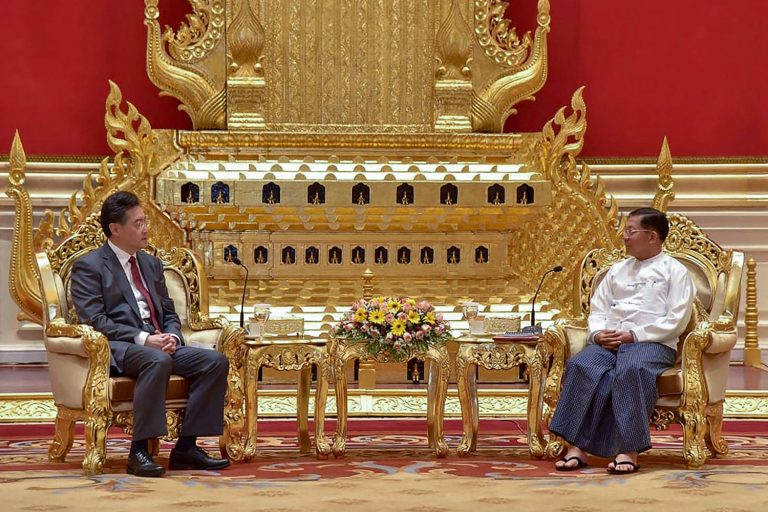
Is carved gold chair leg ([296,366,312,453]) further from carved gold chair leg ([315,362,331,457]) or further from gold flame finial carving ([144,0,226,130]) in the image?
gold flame finial carving ([144,0,226,130])

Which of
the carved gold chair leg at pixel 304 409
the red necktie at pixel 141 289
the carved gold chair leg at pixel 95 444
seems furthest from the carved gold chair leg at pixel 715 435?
the carved gold chair leg at pixel 95 444

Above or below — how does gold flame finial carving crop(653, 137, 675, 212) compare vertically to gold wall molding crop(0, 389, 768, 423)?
above

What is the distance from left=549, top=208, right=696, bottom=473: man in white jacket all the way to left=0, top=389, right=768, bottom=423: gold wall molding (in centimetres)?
127

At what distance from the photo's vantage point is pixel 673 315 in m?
5.71

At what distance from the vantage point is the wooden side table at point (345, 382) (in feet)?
18.9

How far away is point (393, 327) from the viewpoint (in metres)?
5.71

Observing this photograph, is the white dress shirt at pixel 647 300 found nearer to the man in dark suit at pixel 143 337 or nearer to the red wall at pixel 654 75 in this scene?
the man in dark suit at pixel 143 337

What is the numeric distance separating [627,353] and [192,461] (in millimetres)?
1789

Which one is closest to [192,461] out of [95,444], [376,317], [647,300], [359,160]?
[95,444]

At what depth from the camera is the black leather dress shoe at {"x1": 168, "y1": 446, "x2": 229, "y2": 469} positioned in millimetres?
5457

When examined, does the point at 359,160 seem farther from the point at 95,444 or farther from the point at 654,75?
the point at 95,444

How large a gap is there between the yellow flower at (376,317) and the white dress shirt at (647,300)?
0.88 meters

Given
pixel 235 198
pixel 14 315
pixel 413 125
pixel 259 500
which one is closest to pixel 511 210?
pixel 413 125

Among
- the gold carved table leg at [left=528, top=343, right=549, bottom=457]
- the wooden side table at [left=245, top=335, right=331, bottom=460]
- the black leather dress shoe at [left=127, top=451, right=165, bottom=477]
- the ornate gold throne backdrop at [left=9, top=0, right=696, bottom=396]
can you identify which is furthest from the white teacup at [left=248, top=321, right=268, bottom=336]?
the ornate gold throne backdrop at [left=9, top=0, right=696, bottom=396]
